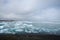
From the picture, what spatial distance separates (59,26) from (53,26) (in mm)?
262

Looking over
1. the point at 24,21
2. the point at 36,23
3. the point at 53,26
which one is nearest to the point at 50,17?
the point at 53,26

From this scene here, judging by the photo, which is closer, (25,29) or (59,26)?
(59,26)

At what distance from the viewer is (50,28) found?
3.67 m

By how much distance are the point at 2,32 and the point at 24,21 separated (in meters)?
0.99

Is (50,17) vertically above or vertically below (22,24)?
above

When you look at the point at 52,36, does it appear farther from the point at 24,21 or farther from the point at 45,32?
the point at 24,21

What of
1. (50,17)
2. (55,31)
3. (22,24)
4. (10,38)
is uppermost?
(50,17)

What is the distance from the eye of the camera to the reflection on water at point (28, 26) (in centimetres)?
357

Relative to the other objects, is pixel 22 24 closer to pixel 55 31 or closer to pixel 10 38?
pixel 10 38

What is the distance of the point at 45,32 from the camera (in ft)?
12.0

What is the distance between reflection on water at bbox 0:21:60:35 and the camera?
140 inches

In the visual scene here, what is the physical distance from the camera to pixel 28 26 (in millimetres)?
3740

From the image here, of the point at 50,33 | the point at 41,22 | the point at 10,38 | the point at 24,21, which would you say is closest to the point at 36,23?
the point at 41,22

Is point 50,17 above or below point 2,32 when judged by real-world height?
above
